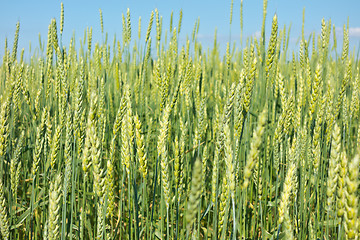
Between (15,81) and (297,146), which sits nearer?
(297,146)

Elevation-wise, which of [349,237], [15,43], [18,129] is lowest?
[349,237]

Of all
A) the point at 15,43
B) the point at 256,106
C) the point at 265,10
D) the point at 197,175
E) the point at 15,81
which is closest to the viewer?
the point at 197,175

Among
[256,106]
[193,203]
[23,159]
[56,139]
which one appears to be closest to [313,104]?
[193,203]

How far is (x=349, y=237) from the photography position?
20.1 inches

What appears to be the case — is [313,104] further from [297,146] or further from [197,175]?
[197,175]

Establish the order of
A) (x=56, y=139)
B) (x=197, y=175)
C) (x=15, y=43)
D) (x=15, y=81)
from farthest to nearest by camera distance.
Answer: (x=15, y=43) → (x=15, y=81) → (x=56, y=139) → (x=197, y=175)

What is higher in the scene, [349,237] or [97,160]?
[97,160]

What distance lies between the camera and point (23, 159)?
1683mm

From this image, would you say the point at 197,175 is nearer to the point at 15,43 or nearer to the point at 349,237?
the point at 349,237

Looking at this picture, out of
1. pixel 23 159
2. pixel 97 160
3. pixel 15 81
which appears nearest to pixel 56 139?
pixel 97 160

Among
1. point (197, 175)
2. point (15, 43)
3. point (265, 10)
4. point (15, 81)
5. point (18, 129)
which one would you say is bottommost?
point (197, 175)

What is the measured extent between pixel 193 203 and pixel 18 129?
2.00m

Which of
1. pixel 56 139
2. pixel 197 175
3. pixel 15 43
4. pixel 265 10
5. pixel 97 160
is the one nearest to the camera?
pixel 197 175

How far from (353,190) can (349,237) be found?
0.09m
